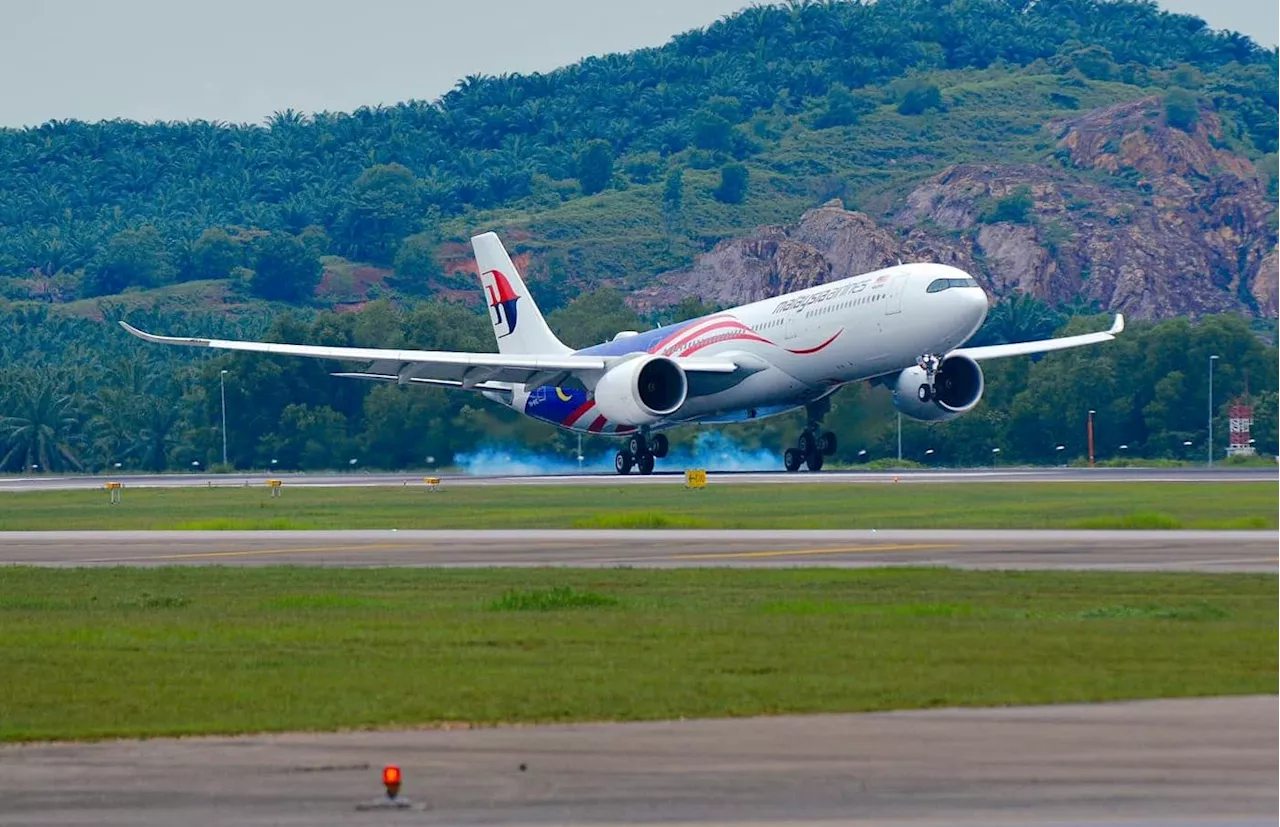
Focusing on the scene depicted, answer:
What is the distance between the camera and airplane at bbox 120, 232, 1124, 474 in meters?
60.0

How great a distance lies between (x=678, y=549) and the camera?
35.1m

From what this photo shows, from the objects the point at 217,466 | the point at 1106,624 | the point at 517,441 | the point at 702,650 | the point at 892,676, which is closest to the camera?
the point at 892,676

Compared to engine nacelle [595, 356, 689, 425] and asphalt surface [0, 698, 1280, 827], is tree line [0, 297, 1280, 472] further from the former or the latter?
asphalt surface [0, 698, 1280, 827]

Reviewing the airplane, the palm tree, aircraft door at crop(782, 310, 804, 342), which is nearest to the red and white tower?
the airplane

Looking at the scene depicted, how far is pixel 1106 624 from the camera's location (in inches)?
859

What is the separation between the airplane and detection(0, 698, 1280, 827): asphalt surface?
43.9 m

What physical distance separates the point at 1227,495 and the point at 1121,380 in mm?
56797

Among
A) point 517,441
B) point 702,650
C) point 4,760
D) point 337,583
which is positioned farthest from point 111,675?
point 517,441

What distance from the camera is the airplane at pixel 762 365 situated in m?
60.0

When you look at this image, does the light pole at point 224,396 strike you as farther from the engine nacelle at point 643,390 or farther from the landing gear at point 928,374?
the landing gear at point 928,374

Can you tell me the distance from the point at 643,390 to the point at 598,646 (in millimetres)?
46383

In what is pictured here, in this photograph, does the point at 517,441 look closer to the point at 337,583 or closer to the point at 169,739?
the point at 337,583

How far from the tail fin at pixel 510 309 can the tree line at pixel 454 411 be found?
274cm

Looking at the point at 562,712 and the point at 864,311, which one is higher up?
the point at 864,311
